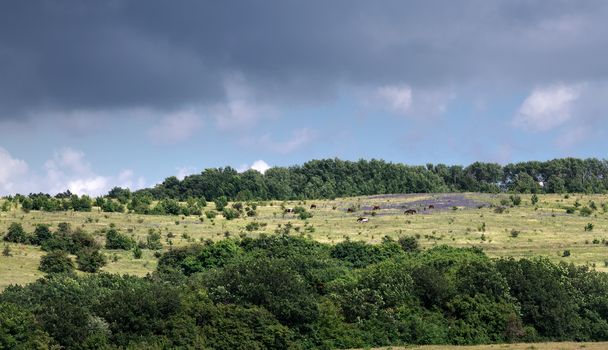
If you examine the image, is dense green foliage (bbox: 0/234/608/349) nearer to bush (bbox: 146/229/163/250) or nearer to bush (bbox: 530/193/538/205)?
bush (bbox: 146/229/163/250)

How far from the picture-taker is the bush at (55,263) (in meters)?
101

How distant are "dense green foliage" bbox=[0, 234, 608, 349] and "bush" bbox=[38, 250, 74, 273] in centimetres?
1065

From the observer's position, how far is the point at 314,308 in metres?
74.2

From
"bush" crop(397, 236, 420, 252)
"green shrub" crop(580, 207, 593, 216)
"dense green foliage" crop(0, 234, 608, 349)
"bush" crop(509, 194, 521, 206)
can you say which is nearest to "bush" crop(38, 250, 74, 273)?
"dense green foliage" crop(0, 234, 608, 349)

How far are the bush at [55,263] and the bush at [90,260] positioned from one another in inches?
48.7

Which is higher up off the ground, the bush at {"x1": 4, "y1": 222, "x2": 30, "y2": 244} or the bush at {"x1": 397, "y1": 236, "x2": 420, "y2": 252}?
the bush at {"x1": 4, "y1": 222, "x2": 30, "y2": 244}

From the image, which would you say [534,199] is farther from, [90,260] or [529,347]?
[529,347]

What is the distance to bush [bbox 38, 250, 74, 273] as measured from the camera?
10094 centimetres

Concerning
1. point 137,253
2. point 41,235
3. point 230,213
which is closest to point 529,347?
point 137,253

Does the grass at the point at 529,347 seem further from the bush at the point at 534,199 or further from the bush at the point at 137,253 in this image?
the bush at the point at 534,199

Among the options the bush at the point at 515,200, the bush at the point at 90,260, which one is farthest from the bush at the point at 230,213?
the bush at the point at 515,200

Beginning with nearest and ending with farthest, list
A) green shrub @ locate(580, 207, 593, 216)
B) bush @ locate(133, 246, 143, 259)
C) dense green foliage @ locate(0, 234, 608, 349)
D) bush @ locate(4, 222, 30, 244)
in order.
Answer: dense green foliage @ locate(0, 234, 608, 349)
bush @ locate(133, 246, 143, 259)
bush @ locate(4, 222, 30, 244)
green shrub @ locate(580, 207, 593, 216)

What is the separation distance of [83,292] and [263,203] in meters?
79.6

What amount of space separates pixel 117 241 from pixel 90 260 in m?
12.8
